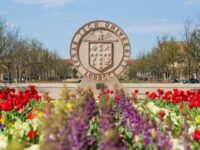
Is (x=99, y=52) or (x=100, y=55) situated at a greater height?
(x=99, y=52)

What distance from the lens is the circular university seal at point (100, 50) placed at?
24141 millimetres

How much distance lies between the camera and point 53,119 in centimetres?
473

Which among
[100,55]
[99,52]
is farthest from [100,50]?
[100,55]

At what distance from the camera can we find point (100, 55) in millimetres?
24266

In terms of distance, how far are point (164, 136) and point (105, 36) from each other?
19.3 m

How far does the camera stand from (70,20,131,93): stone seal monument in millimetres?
24062

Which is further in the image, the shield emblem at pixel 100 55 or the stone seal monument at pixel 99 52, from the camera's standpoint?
the shield emblem at pixel 100 55

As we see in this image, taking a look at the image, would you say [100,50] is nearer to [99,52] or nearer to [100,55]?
[99,52]

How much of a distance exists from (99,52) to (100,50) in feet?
0.35

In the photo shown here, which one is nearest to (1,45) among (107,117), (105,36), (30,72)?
(105,36)

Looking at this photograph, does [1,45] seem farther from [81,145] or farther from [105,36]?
[81,145]

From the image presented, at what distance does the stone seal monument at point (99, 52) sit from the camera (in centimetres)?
2406

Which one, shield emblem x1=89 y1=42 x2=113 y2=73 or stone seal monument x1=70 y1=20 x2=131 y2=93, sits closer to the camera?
stone seal monument x1=70 y1=20 x2=131 y2=93

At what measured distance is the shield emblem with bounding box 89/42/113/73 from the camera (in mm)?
24234
